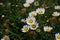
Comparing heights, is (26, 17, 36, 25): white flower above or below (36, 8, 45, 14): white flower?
below

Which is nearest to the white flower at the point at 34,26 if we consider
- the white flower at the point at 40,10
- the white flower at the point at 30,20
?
the white flower at the point at 30,20

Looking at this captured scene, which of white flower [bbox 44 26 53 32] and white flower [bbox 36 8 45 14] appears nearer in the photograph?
white flower [bbox 44 26 53 32]

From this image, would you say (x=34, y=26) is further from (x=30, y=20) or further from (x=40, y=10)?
(x=40, y=10)

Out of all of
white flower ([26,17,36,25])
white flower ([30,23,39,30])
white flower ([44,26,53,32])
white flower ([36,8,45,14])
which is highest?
Result: white flower ([36,8,45,14])

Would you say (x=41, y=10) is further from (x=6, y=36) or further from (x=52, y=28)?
(x=6, y=36)

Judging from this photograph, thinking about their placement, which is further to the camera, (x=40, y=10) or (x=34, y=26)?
(x=40, y=10)

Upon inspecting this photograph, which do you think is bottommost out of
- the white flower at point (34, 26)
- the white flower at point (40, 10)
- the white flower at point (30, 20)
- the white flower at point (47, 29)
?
the white flower at point (47, 29)

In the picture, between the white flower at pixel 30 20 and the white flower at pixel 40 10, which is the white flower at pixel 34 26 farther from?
the white flower at pixel 40 10

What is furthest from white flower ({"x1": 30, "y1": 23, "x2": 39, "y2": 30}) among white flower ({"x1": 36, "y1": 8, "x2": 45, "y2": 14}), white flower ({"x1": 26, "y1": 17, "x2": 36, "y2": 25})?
white flower ({"x1": 36, "y1": 8, "x2": 45, "y2": 14})

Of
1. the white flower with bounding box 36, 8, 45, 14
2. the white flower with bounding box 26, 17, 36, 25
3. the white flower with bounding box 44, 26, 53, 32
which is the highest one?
the white flower with bounding box 36, 8, 45, 14

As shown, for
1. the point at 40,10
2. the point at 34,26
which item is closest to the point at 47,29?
the point at 34,26

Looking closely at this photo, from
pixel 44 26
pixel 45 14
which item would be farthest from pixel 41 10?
pixel 44 26

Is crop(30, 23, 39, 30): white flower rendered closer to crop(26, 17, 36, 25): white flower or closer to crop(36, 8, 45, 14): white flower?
crop(26, 17, 36, 25): white flower

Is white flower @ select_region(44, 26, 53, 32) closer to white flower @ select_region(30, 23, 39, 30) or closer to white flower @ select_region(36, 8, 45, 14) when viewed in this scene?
white flower @ select_region(30, 23, 39, 30)
